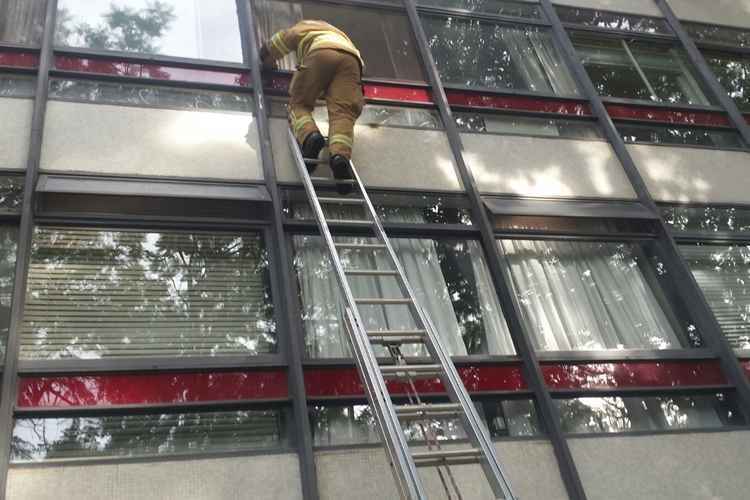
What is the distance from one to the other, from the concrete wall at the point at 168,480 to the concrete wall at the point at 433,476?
8.4 inches

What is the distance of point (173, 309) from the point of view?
4.70m

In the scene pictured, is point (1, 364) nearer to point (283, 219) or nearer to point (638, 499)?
point (283, 219)

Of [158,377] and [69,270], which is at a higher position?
[69,270]

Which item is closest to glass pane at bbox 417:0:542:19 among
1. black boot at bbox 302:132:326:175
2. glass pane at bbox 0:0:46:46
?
black boot at bbox 302:132:326:175

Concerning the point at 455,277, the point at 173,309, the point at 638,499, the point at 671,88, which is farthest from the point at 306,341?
the point at 671,88

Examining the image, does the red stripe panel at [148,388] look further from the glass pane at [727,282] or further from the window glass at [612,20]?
the window glass at [612,20]

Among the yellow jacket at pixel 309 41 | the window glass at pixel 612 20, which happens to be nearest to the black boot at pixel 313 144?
the yellow jacket at pixel 309 41

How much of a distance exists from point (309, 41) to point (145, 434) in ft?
10.8

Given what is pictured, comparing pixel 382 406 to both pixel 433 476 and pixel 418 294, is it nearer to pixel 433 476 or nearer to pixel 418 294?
pixel 433 476

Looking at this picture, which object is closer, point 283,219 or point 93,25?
point 283,219

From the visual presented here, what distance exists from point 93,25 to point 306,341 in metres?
3.70

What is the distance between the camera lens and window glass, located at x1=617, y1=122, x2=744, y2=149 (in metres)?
7.17

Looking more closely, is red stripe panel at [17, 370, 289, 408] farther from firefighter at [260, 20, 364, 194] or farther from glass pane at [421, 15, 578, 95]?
glass pane at [421, 15, 578, 95]

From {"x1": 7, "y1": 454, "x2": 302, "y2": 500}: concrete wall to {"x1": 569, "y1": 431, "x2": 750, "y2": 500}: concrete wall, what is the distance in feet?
6.53
